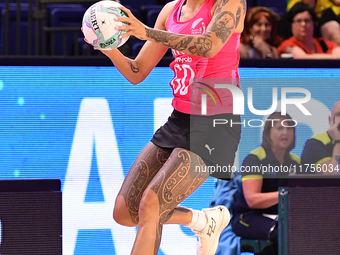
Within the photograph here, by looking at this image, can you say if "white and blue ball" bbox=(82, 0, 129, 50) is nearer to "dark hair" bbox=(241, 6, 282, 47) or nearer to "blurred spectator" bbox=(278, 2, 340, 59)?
"dark hair" bbox=(241, 6, 282, 47)

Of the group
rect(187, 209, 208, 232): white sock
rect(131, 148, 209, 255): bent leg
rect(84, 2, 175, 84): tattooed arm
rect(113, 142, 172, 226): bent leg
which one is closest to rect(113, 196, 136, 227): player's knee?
rect(113, 142, 172, 226): bent leg

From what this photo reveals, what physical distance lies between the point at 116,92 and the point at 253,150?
41.7 inches

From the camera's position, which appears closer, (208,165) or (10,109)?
(208,165)

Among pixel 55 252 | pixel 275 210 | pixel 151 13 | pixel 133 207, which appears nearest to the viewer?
pixel 55 252

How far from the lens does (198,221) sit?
10.0 feet

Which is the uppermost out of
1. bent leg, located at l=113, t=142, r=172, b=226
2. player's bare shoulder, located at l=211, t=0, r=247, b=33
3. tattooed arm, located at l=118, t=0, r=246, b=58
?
player's bare shoulder, located at l=211, t=0, r=247, b=33

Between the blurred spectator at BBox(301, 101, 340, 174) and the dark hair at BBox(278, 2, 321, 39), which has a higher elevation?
the dark hair at BBox(278, 2, 321, 39)

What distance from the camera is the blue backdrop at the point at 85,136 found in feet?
12.2

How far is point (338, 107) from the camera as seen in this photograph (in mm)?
3824

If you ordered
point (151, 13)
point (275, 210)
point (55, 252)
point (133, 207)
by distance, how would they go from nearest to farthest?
point (55, 252), point (133, 207), point (275, 210), point (151, 13)

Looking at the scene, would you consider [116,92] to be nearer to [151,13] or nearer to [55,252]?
[151,13]

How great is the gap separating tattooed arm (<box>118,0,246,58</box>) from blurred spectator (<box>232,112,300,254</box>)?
1.30 metres

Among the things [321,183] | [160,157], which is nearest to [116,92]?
[160,157]

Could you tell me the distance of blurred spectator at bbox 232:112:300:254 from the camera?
11.9ft
